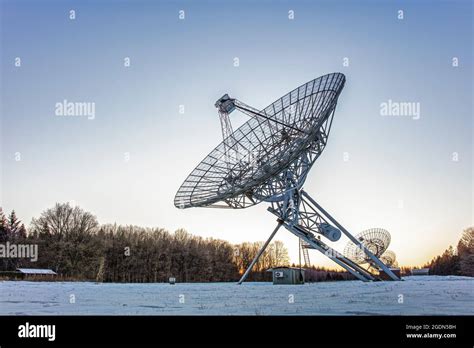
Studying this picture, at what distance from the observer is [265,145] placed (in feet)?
98.4

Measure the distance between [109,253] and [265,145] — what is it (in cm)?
5248

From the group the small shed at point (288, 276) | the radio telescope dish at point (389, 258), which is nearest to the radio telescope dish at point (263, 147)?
the small shed at point (288, 276)

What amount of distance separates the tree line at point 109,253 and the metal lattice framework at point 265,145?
133ft

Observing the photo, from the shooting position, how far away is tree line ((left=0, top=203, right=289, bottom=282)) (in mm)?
68375

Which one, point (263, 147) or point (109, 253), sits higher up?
point (263, 147)

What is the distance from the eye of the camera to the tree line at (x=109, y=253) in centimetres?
6838

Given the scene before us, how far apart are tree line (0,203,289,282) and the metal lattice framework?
40.7m

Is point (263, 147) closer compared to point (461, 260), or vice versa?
point (263, 147)

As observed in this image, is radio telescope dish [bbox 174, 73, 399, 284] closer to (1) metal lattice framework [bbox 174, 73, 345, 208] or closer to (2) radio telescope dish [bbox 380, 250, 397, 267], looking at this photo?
(1) metal lattice framework [bbox 174, 73, 345, 208]

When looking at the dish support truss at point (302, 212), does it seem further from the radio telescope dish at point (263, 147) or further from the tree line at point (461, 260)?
the tree line at point (461, 260)

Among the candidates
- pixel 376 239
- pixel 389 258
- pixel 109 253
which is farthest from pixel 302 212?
pixel 109 253

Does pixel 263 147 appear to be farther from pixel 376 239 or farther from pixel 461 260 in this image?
pixel 461 260

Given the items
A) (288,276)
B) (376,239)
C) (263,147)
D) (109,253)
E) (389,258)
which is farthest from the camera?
(109,253)
